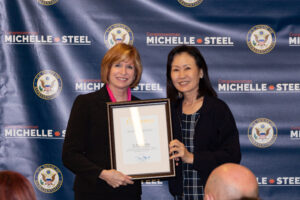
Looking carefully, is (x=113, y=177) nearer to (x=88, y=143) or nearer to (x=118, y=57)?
Result: (x=88, y=143)

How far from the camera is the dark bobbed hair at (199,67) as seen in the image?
10.5 feet

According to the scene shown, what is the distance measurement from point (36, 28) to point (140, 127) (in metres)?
1.80

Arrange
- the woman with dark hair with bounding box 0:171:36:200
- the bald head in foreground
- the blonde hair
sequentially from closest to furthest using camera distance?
the woman with dark hair with bounding box 0:171:36:200 → the bald head in foreground → the blonde hair

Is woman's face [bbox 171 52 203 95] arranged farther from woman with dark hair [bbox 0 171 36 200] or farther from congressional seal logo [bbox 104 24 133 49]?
woman with dark hair [bbox 0 171 36 200]

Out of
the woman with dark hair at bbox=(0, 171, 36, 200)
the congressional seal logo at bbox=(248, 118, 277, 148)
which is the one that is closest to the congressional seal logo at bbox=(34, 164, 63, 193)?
the congressional seal logo at bbox=(248, 118, 277, 148)

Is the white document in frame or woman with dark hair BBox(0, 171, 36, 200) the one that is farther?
the white document in frame

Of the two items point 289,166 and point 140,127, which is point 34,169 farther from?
point 289,166

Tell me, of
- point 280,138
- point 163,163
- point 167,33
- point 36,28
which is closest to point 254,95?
point 280,138

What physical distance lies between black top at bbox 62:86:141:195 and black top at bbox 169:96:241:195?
20.3 inches

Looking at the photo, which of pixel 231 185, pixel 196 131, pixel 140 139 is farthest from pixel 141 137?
pixel 231 185

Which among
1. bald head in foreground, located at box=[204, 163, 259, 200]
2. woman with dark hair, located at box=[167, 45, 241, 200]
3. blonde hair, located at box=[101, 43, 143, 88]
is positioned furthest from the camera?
blonde hair, located at box=[101, 43, 143, 88]

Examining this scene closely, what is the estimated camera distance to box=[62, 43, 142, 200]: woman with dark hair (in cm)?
291

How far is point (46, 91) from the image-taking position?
13.4 feet

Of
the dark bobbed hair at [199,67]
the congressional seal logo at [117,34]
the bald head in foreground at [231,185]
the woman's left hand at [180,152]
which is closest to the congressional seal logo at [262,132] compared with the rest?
the dark bobbed hair at [199,67]
